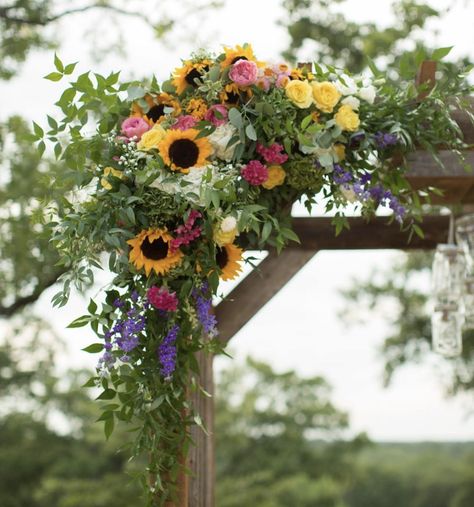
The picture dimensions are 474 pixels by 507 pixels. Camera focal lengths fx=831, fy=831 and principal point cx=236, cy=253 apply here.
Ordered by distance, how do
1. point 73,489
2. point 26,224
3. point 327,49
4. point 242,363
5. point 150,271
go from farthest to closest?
point 242,363 → point 73,489 → point 327,49 → point 26,224 → point 150,271

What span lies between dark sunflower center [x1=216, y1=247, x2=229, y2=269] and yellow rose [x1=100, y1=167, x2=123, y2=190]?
0.33 metres

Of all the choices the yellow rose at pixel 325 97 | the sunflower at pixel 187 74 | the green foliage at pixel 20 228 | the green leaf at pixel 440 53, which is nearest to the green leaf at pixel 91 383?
the sunflower at pixel 187 74

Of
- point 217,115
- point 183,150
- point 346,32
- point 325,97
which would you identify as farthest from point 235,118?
point 346,32

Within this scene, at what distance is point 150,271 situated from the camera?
2.16 metres

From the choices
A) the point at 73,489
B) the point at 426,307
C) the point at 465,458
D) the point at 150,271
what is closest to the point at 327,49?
the point at 426,307

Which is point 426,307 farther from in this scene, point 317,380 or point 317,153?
point 317,153

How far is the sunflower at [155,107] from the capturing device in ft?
7.84

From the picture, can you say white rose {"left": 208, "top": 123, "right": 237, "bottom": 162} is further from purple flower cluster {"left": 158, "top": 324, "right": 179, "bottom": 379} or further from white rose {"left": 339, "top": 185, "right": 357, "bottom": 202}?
purple flower cluster {"left": 158, "top": 324, "right": 179, "bottom": 379}

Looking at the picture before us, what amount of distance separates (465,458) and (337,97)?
12.3 m

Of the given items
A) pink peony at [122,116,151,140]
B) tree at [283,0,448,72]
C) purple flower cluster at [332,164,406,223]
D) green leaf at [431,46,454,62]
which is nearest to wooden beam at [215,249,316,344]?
purple flower cluster at [332,164,406,223]

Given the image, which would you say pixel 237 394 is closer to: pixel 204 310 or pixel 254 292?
pixel 254 292

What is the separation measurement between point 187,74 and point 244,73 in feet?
0.61

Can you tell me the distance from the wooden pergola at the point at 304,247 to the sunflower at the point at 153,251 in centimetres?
31

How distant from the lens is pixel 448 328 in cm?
359
